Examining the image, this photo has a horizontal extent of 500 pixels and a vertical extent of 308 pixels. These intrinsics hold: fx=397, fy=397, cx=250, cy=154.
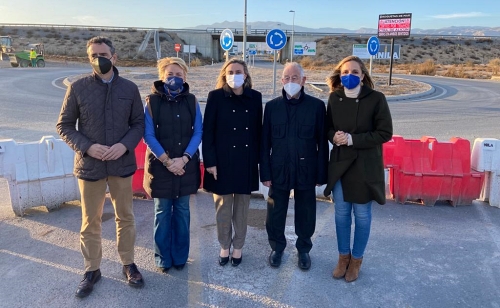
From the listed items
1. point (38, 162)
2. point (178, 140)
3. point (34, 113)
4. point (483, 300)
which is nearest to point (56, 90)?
point (34, 113)

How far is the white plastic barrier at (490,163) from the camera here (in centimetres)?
514

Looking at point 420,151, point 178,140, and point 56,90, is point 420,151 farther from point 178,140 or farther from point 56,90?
point 56,90

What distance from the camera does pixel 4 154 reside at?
465 cm

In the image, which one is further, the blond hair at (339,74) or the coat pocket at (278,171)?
the coat pocket at (278,171)

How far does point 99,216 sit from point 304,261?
1921 millimetres

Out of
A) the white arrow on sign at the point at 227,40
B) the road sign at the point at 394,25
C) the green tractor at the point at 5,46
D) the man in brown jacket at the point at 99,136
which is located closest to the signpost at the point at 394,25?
the road sign at the point at 394,25

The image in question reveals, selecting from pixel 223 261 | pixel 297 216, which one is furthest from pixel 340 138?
pixel 223 261

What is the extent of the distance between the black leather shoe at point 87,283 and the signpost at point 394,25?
22821 millimetres

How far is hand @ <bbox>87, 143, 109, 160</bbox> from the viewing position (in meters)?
3.13

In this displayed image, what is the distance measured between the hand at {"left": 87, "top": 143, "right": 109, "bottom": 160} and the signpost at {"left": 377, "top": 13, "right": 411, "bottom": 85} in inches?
898

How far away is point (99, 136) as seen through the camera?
319cm

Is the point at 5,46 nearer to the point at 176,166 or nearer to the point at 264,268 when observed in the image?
the point at 176,166

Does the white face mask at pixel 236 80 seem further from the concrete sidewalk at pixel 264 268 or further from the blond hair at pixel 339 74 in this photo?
the concrete sidewalk at pixel 264 268

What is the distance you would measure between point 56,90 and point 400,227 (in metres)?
18.3
